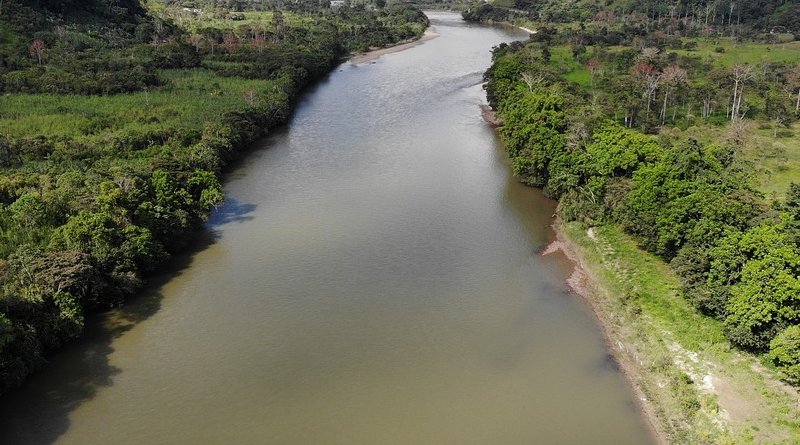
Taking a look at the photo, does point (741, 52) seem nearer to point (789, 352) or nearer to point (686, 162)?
point (686, 162)

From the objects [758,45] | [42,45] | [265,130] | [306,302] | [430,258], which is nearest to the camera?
[306,302]

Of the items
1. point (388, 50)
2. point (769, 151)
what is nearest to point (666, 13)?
point (388, 50)

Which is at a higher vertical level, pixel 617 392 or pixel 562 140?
pixel 562 140

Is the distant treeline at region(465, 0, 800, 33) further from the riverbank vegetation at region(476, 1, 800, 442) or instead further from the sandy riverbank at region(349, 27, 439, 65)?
the sandy riverbank at region(349, 27, 439, 65)

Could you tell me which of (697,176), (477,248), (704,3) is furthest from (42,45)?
(704,3)

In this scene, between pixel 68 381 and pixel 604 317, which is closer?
pixel 68 381

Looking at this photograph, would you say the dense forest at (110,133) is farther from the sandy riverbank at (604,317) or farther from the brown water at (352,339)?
the sandy riverbank at (604,317)

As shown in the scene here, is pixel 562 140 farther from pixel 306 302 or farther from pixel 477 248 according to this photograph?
pixel 306 302

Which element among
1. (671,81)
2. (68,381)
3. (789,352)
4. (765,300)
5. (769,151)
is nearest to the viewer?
(789,352)
